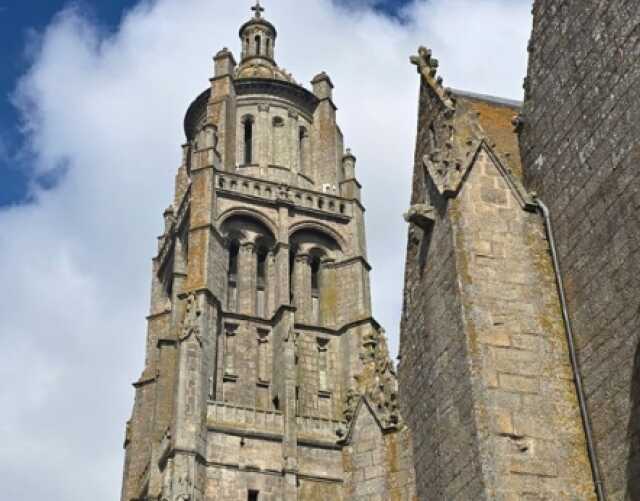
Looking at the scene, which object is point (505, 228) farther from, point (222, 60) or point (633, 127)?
point (222, 60)

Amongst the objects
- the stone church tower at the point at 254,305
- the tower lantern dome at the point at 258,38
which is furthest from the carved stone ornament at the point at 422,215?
the tower lantern dome at the point at 258,38

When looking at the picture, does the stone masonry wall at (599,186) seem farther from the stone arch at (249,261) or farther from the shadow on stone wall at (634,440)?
the stone arch at (249,261)

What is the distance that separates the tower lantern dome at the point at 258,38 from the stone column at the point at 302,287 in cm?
937

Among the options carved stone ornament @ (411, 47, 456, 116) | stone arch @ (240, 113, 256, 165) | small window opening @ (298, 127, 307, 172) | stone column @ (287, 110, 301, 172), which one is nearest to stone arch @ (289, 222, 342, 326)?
stone column @ (287, 110, 301, 172)

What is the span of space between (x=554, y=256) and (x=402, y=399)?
1760 mm

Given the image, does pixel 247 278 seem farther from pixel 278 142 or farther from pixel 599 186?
pixel 599 186

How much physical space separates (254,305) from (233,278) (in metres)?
1.12

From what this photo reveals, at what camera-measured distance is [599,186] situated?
706cm

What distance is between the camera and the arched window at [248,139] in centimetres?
3469

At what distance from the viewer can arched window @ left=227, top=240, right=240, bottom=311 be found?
30.9 metres

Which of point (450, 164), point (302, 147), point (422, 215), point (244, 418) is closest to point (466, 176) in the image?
point (450, 164)

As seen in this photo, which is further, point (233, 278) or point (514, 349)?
point (233, 278)

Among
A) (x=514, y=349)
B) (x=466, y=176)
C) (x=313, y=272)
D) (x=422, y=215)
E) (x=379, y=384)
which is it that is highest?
(x=313, y=272)

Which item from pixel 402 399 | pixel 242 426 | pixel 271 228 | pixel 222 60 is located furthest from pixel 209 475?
pixel 402 399
